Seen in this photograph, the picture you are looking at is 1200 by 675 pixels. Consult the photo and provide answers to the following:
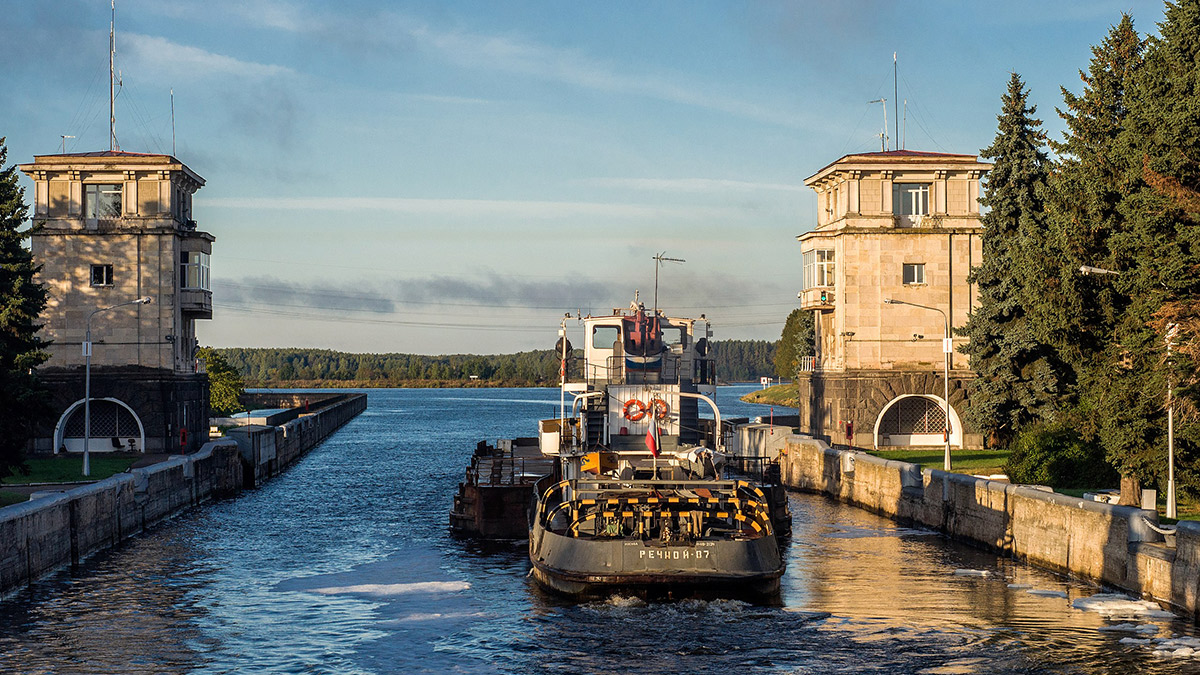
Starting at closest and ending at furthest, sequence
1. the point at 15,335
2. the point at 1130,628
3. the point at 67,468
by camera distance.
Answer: the point at 1130,628 → the point at 15,335 → the point at 67,468

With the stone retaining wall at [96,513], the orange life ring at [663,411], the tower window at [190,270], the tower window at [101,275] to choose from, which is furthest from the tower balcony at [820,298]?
the tower window at [101,275]

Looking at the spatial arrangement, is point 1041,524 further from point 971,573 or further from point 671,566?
point 671,566

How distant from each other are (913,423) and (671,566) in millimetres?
44916

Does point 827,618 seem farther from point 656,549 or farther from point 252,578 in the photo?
point 252,578

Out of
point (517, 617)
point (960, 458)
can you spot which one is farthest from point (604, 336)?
point (517, 617)

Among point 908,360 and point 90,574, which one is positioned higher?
point 908,360

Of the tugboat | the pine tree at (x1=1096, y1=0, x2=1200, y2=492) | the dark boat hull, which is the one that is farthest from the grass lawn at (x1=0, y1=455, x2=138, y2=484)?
the pine tree at (x1=1096, y1=0, x2=1200, y2=492)

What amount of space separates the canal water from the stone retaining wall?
0.77 meters

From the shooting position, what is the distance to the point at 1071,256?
43219 millimetres

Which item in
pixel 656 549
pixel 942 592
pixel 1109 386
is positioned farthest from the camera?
pixel 1109 386

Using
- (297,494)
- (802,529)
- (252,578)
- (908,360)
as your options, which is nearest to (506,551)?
(252,578)

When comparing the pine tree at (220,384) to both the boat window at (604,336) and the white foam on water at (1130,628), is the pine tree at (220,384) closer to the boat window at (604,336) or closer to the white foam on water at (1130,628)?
the boat window at (604,336)

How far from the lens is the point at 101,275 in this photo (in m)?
69.6

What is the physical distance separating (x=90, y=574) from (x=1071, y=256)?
3339 cm
